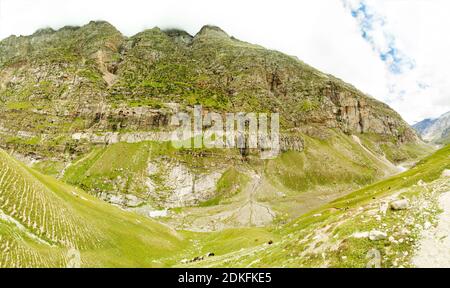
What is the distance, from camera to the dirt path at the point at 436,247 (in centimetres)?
1645

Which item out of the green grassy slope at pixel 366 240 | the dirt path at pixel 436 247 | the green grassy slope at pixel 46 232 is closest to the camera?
the dirt path at pixel 436 247

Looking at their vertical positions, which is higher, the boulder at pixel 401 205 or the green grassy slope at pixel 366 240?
the boulder at pixel 401 205

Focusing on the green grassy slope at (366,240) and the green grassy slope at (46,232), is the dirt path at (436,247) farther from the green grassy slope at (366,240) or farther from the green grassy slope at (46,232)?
the green grassy slope at (46,232)

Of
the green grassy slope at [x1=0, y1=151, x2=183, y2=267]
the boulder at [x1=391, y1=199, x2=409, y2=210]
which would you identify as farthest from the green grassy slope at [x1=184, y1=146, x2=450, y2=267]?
the green grassy slope at [x1=0, y1=151, x2=183, y2=267]

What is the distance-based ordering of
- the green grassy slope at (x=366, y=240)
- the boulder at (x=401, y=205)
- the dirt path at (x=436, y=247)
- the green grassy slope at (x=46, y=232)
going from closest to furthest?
the dirt path at (x=436, y=247)
the green grassy slope at (x=366, y=240)
the boulder at (x=401, y=205)
the green grassy slope at (x=46, y=232)

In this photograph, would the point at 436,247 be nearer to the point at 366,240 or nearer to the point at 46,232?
the point at 366,240

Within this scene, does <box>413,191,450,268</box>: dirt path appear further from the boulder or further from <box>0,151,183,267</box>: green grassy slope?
<box>0,151,183,267</box>: green grassy slope

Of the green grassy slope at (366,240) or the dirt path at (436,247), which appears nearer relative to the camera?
the dirt path at (436,247)

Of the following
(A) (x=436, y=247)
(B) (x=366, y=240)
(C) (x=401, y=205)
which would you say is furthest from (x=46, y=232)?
(A) (x=436, y=247)

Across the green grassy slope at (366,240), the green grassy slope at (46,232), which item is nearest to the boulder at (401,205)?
the green grassy slope at (366,240)
